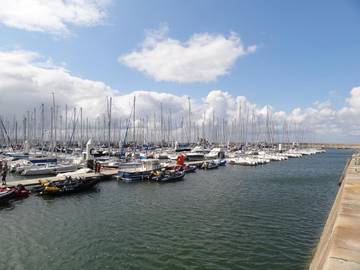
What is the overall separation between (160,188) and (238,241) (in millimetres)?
22820

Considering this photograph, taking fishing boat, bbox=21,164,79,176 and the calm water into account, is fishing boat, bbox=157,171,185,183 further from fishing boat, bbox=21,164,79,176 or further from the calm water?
fishing boat, bbox=21,164,79,176

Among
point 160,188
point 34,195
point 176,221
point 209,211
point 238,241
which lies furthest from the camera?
point 160,188

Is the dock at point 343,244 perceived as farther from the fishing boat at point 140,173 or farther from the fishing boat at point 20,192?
the fishing boat at point 140,173

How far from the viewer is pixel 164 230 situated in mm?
21578

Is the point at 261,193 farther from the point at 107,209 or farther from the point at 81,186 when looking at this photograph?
the point at 81,186

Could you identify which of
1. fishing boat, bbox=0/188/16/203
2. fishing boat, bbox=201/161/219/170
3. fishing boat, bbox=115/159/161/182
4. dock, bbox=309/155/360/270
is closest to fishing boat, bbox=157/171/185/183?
fishing boat, bbox=115/159/161/182

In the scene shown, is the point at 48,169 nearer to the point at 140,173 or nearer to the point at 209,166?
the point at 140,173

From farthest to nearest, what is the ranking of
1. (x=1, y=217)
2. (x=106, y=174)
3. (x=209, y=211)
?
(x=106, y=174)
(x=209, y=211)
(x=1, y=217)

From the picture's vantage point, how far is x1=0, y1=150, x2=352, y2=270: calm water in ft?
54.2

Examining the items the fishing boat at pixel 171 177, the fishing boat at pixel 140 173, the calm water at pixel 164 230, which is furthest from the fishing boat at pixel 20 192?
the fishing boat at pixel 171 177

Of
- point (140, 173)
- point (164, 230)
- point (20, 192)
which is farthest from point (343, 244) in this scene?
point (140, 173)

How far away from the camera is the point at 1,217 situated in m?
25.5

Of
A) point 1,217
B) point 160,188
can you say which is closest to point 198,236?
point 1,217

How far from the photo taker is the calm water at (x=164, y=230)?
54.2ft
